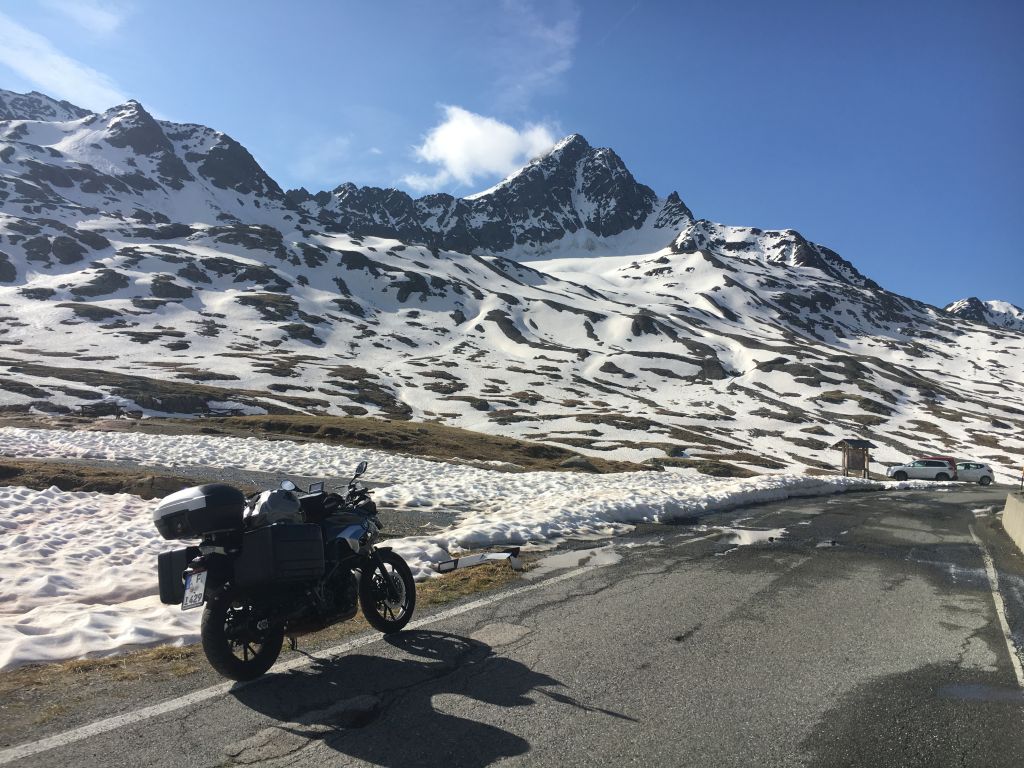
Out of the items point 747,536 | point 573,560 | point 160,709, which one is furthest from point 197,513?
point 747,536

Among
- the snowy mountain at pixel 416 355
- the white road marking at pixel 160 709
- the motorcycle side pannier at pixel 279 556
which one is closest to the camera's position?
the white road marking at pixel 160 709

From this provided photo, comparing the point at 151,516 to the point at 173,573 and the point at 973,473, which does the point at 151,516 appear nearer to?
the point at 173,573

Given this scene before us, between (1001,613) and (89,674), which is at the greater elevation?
(1001,613)

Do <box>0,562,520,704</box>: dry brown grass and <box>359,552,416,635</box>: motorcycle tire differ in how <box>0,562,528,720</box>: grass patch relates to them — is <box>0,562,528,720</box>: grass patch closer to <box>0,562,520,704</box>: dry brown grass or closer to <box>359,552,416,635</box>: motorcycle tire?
<box>0,562,520,704</box>: dry brown grass

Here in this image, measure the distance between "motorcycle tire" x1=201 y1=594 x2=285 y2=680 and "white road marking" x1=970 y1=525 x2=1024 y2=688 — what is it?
24.0 feet

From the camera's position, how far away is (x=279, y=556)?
5559mm

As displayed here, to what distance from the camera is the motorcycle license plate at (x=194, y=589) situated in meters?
5.22

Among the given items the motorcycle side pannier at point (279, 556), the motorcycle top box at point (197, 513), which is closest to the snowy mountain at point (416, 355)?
the motorcycle top box at point (197, 513)

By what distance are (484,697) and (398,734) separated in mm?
889

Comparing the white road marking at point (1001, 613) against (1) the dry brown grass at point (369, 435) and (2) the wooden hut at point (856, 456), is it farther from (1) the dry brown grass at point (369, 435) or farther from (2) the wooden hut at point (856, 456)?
(2) the wooden hut at point (856, 456)

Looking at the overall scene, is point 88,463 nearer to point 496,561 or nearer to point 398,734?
point 496,561

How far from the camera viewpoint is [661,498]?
18484 mm

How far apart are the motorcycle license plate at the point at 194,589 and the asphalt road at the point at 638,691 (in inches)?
30.1

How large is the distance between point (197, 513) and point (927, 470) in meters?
55.5
